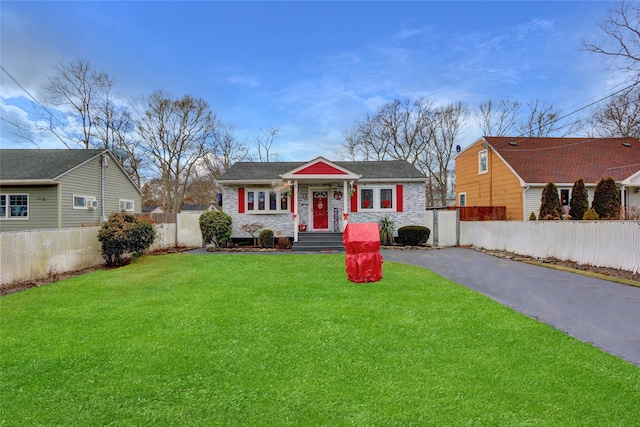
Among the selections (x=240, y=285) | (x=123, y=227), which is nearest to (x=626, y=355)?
(x=240, y=285)

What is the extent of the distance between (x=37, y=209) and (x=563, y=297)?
20472 millimetres

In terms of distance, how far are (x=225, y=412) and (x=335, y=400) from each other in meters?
0.90

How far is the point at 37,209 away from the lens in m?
16.2

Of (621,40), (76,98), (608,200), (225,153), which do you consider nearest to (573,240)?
(608,200)

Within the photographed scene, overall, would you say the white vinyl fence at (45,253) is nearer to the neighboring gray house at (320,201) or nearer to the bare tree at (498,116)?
the neighboring gray house at (320,201)

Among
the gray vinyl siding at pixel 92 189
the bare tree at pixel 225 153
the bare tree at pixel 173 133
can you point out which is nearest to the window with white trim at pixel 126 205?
the gray vinyl siding at pixel 92 189

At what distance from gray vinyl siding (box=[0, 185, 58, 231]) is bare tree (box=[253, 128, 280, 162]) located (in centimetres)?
2174

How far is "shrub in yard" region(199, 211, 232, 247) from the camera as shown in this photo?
1520 centimetres

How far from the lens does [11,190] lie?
16.2 metres

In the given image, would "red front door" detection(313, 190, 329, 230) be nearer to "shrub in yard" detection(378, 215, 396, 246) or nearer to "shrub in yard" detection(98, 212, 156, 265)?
"shrub in yard" detection(378, 215, 396, 246)

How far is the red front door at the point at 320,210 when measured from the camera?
17.0 metres

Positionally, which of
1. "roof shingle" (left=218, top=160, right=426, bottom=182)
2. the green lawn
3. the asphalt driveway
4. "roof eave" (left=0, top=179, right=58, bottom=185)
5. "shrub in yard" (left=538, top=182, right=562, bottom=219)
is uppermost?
"roof shingle" (left=218, top=160, right=426, bottom=182)

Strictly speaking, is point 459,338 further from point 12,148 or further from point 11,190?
point 12,148

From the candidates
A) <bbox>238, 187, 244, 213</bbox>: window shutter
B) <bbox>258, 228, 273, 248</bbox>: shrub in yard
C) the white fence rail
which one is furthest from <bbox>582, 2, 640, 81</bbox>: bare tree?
<bbox>238, 187, 244, 213</bbox>: window shutter
